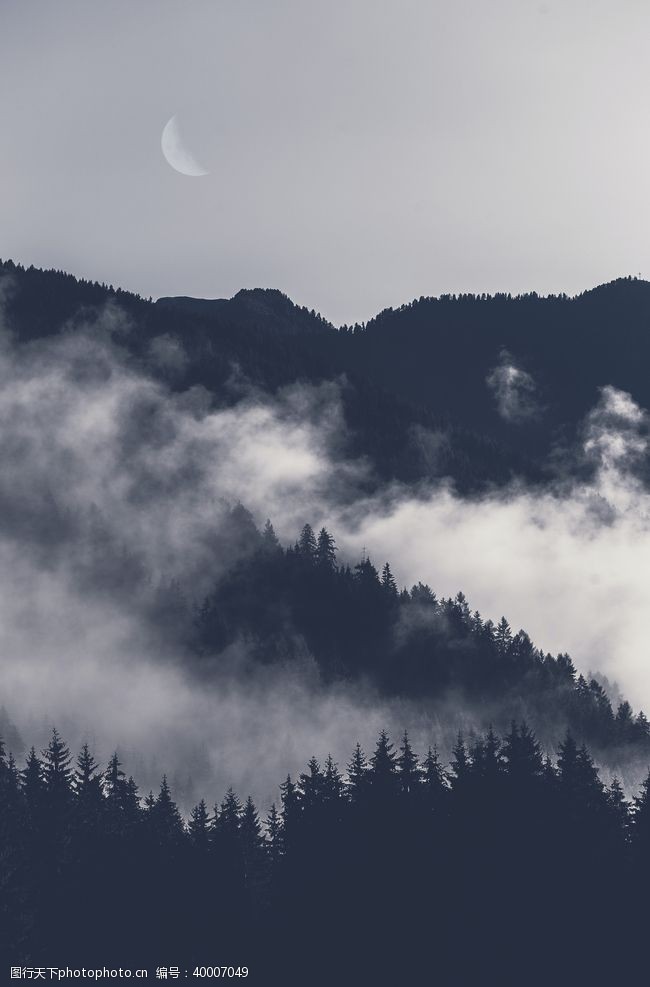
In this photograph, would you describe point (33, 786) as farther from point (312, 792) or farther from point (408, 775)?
point (408, 775)

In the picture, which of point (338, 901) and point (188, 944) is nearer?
point (338, 901)

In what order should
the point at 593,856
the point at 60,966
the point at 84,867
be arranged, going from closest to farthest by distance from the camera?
the point at 593,856
the point at 60,966
the point at 84,867

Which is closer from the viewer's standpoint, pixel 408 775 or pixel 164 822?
pixel 408 775

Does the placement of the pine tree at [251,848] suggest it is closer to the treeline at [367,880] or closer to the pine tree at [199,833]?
the treeline at [367,880]

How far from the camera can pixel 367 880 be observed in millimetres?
70375

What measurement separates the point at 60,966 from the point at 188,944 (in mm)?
7719

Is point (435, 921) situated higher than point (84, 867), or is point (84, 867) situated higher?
point (84, 867)

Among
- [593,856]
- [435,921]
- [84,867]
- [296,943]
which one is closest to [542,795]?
[593,856]

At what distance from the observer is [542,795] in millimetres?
72438

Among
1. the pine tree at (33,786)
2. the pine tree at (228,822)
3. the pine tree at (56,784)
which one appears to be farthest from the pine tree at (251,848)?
the pine tree at (33,786)

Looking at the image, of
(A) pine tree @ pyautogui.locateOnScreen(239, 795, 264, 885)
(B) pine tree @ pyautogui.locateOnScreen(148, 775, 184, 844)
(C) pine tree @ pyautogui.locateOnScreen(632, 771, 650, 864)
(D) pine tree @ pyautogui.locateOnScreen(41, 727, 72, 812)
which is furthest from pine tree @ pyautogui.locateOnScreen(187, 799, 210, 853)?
(C) pine tree @ pyautogui.locateOnScreen(632, 771, 650, 864)

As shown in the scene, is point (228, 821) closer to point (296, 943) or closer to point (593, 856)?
point (296, 943)

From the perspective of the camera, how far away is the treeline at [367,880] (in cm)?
6544

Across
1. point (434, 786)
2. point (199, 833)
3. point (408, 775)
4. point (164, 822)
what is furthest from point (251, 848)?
point (434, 786)
